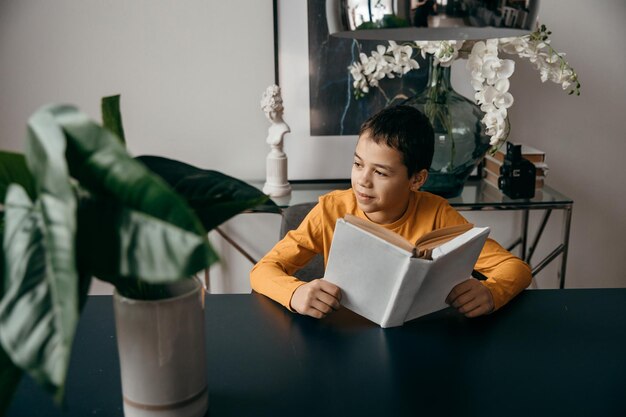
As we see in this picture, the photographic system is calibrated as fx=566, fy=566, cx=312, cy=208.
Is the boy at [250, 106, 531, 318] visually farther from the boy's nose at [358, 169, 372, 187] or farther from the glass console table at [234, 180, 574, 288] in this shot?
the glass console table at [234, 180, 574, 288]

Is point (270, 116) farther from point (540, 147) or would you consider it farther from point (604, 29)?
point (604, 29)

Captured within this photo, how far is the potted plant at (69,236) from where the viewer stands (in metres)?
0.47

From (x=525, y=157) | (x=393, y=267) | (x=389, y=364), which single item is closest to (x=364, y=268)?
(x=393, y=267)

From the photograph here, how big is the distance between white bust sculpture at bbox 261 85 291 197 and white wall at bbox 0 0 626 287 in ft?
0.54

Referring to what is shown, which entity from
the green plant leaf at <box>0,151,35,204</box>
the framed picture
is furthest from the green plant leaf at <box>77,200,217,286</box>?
the framed picture

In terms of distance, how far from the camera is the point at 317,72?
84.5 inches

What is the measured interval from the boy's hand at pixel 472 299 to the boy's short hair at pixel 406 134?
A: 460mm

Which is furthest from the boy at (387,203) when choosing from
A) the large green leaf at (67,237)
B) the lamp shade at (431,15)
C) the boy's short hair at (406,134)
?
the large green leaf at (67,237)

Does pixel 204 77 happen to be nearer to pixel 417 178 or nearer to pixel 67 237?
pixel 417 178

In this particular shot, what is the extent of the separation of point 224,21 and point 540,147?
1.34 meters

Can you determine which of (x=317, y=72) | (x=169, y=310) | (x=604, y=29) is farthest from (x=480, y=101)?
(x=169, y=310)

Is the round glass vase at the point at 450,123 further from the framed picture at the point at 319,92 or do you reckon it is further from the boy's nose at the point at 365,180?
the boy's nose at the point at 365,180

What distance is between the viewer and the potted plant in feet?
1.54

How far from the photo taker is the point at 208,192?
2.19 feet
